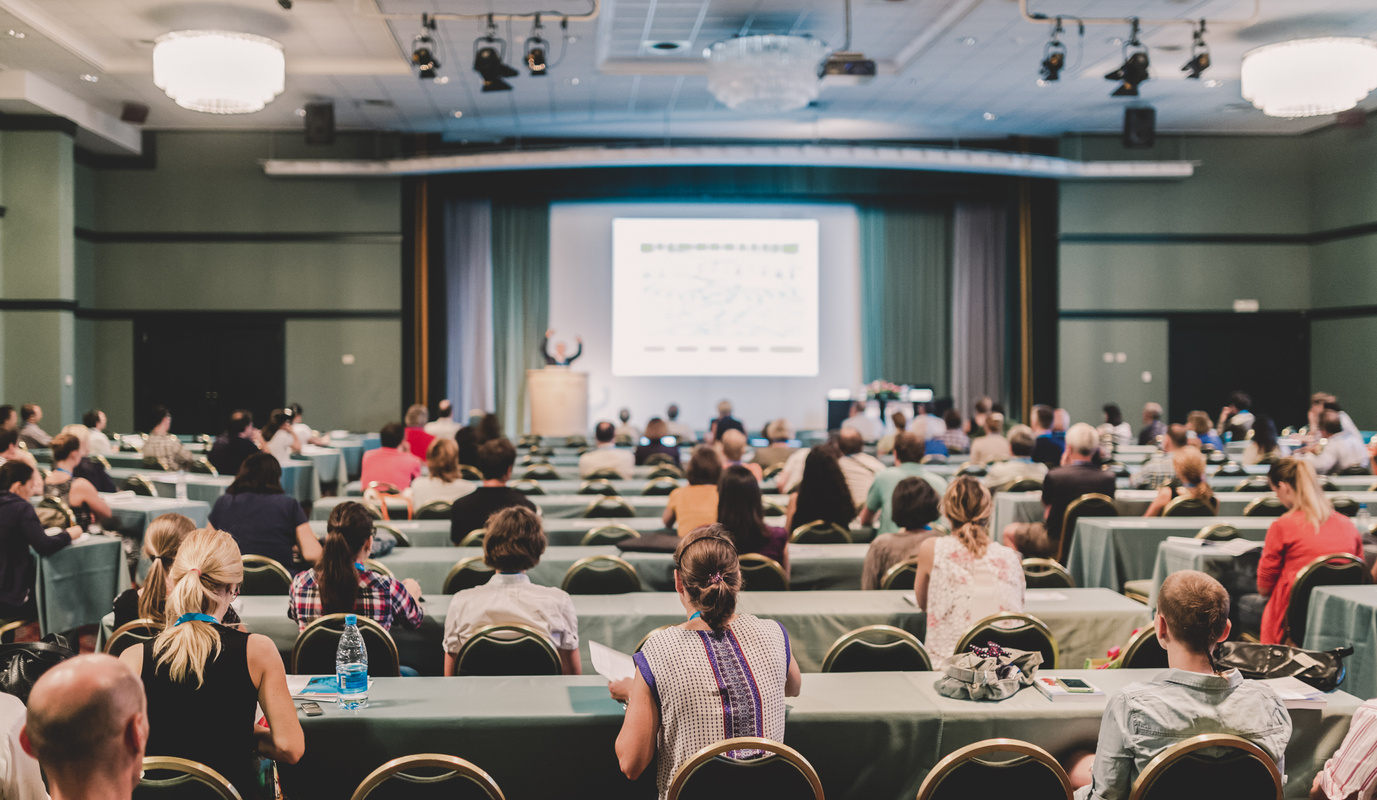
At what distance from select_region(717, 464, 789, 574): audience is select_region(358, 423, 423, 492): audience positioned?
353cm

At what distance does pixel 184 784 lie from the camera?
2.25 metres

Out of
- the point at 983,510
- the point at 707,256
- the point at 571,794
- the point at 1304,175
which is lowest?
the point at 571,794

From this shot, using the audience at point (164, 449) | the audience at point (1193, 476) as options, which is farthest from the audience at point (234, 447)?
the audience at point (1193, 476)

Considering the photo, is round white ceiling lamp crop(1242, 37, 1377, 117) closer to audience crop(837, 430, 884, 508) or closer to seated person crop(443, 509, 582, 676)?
audience crop(837, 430, 884, 508)

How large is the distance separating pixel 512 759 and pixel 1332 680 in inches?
97.5

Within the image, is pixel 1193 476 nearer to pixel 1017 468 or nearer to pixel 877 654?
pixel 1017 468

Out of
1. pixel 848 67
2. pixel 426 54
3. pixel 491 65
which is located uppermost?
pixel 848 67

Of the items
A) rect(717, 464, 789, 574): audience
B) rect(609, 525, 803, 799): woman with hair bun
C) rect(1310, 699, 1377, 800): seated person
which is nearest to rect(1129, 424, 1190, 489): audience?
rect(717, 464, 789, 574): audience

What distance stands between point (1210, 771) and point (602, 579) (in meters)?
2.93

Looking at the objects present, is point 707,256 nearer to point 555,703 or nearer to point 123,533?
point 123,533

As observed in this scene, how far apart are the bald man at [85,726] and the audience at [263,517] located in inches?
135

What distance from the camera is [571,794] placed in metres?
2.94

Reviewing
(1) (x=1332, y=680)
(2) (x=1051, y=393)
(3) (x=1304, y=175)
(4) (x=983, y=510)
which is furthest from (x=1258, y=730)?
(3) (x=1304, y=175)

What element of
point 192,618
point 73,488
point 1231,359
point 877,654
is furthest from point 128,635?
point 1231,359
